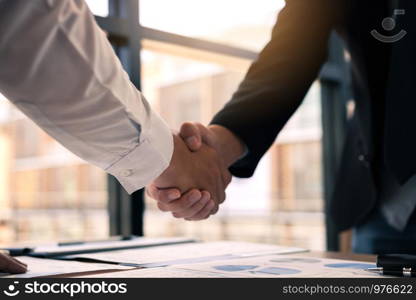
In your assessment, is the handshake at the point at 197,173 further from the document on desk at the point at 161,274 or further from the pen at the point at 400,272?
the pen at the point at 400,272

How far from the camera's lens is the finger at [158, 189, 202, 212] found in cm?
105

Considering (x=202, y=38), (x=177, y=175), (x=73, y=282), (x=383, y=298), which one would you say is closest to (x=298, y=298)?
(x=383, y=298)

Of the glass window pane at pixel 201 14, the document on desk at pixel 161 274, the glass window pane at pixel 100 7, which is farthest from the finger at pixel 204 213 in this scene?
the glass window pane at pixel 100 7

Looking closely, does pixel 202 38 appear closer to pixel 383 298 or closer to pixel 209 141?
pixel 209 141

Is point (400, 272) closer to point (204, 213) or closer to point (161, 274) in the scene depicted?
point (161, 274)

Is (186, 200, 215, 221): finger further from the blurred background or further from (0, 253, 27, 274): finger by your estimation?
(0, 253, 27, 274): finger

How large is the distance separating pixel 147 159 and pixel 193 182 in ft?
0.88

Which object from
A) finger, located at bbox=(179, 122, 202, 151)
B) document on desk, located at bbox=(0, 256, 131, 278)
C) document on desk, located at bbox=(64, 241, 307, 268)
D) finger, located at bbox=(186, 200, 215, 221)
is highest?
finger, located at bbox=(179, 122, 202, 151)

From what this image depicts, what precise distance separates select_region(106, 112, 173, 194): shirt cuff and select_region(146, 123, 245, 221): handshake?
0.13 metres

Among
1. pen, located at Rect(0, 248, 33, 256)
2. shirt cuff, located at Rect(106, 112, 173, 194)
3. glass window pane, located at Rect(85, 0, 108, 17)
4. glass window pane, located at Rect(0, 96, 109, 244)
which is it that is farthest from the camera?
glass window pane, located at Rect(0, 96, 109, 244)

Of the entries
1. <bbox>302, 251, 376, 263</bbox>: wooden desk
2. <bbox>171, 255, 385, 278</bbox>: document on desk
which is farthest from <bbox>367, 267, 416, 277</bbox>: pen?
<bbox>302, 251, 376, 263</bbox>: wooden desk

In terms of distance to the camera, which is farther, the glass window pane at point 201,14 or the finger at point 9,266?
the glass window pane at point 201,14

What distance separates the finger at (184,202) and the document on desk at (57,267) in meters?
0.28

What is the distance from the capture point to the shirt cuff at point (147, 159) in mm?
799
